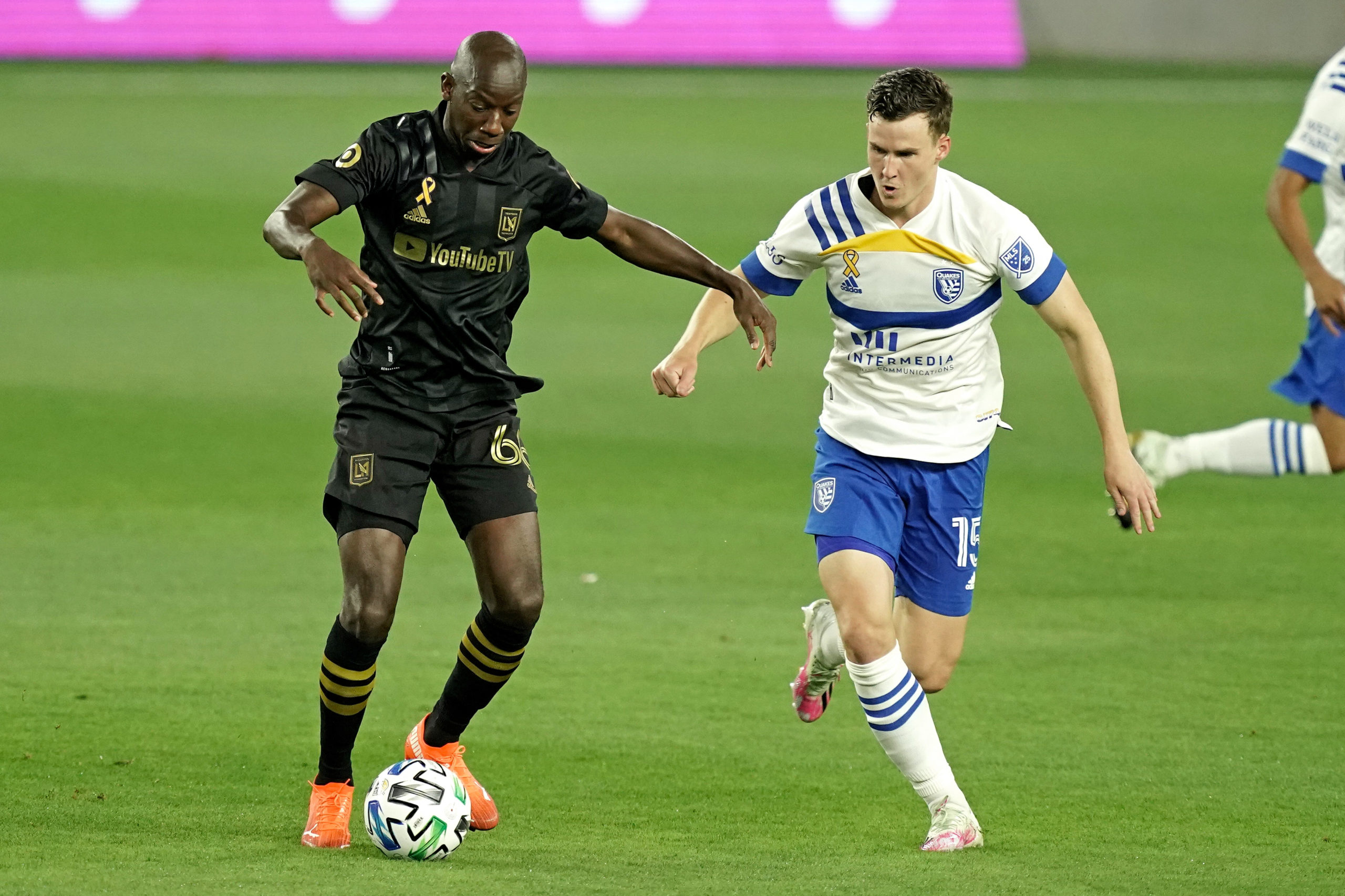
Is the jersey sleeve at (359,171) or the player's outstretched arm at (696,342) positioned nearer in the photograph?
the jersey sleeve at (359,171)

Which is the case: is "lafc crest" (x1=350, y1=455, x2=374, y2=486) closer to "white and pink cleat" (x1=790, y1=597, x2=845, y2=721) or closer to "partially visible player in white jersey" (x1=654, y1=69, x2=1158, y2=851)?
"partially visible player in white jersey" (x1=654, y1=69, x2=1158, y2=851)

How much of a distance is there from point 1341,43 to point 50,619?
24.3 m

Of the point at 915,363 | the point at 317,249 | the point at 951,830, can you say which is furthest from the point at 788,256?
the point at 951,830

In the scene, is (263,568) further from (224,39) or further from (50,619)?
(224,39)

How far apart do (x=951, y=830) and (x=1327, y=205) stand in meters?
4.22

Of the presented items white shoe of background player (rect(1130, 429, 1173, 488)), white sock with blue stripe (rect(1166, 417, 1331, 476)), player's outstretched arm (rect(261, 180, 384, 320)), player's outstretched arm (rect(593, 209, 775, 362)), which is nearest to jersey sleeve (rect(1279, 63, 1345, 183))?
white sock with blue stripe (rect(1166, 417, 1331, 476))

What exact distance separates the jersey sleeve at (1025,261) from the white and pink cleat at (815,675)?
1189 mm

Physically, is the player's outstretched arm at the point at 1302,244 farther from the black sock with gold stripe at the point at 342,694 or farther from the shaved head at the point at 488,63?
the black sock with gold stripe at the point at 342,694

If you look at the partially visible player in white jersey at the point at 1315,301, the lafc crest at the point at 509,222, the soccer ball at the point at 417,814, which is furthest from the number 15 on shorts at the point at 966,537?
the partially visible player in white jersey at the point at 1315,301

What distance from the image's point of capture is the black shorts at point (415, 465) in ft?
17.1

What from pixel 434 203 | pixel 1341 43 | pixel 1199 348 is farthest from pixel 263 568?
pixel 1341 43

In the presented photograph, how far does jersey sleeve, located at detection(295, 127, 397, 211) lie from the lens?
5.02 meters

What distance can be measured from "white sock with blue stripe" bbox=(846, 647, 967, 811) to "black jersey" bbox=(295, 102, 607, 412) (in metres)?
1.31

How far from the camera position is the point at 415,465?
5266 mm
